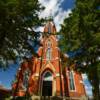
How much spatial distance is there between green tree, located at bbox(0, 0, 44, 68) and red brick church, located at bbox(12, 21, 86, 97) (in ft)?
45.1

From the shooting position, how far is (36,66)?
36688 mm

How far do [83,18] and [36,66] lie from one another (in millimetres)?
19064

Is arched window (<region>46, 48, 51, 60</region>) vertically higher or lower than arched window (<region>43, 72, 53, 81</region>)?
higher

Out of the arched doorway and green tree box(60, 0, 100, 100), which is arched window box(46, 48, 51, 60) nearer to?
the arched doorway

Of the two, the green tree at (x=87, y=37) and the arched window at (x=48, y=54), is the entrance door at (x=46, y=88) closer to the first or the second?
the arched window at (x=48, y=54)

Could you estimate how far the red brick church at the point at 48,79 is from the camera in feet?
112

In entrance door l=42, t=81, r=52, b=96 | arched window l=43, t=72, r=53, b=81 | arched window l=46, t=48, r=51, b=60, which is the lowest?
entrance door l=42, t=81, r=52, b=96

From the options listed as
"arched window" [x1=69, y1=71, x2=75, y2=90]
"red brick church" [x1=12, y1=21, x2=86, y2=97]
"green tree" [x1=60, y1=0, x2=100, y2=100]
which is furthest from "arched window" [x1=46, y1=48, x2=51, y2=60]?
"green tree" [x1=60, y1=0, x2=100, y2=100]

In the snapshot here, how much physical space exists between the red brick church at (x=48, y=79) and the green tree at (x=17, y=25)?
1374 cm

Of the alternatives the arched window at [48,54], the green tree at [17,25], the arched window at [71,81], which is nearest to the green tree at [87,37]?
the green tree at [17,25]

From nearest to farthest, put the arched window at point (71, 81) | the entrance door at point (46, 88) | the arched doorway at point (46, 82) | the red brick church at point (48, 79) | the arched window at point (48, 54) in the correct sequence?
1. the red brick church at point (48, 79)
2. the arched window at point (71, 81)
3. the arched doorway at point (46, 82)
4. the entrance door at point (46, 88)
5. the arched window at point (48, 54)

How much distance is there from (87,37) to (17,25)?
7387mm

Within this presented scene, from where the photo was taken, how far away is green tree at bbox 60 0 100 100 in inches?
747

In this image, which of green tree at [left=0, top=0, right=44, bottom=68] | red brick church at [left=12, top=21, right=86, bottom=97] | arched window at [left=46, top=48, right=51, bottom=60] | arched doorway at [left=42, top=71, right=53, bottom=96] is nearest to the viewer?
green tree at [left=0, top=0, right=44, bottom=68]
